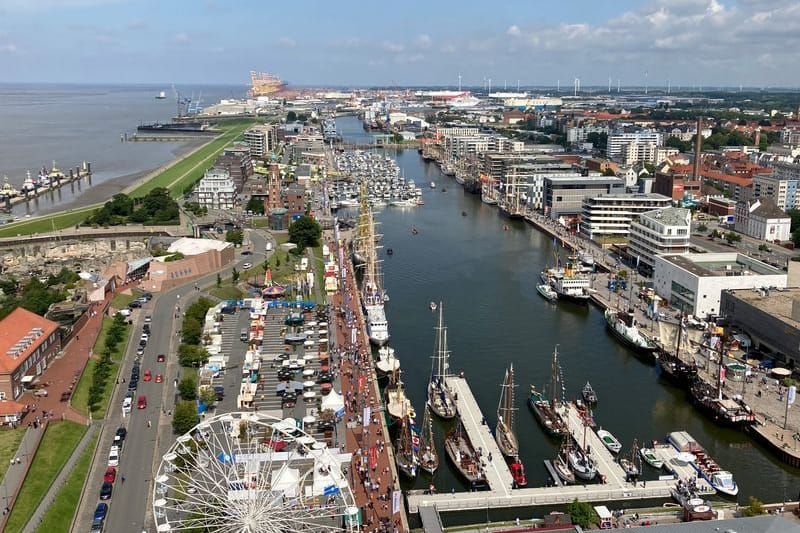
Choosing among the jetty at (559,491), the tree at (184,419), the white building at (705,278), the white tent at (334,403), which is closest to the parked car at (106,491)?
the tree at (184,419)

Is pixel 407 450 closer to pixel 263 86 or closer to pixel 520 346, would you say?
pixel 520 346

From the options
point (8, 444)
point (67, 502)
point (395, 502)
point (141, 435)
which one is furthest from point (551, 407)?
point (8, 444)

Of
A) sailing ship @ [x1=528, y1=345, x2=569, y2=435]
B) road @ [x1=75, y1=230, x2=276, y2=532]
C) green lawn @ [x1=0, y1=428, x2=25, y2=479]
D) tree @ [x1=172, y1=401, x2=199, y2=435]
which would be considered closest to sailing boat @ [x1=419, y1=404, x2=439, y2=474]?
sailing ship @ [x1=528, y1=345, x2=569, y2=435]

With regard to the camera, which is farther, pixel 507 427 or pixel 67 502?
pixel 507 427

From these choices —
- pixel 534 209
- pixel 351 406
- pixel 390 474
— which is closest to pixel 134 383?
pixel 351 406

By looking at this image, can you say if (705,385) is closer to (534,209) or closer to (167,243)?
(167,243)
